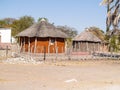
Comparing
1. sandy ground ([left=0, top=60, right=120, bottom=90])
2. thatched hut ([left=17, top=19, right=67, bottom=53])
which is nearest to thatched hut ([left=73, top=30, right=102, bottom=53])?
thatched hut ([left=17, top=19, right=67, bottom=53])

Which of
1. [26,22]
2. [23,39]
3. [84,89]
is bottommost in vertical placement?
[84,89]

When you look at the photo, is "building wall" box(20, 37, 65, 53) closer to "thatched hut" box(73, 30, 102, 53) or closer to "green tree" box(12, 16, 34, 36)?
"thatched hut" box(73, 30, 102, 53)

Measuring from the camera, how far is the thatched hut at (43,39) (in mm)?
44562

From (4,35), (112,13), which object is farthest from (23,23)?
(112,13)

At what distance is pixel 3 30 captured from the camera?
57.9 m

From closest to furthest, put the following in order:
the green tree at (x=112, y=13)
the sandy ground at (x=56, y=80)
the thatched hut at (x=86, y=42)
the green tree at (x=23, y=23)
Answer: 1. the sandy ground at (x=56, y=80)
2. the green tree at (x=112, y=13)
3. the thatched hut at (x=86, y=42)
4. the green tree at (x=23, y=23)

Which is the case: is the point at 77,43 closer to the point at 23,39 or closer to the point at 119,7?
the point at 23,39

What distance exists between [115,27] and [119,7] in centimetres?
205

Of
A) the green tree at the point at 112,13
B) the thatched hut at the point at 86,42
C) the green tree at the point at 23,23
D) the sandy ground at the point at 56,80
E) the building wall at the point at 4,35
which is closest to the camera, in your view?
the sandy ground at the point at 56,80

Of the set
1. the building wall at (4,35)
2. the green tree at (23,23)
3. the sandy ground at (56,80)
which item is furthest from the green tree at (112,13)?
the green tree at (23,23)

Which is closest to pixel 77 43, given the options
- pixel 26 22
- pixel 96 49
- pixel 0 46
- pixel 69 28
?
pixel 96 49

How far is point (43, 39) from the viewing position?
1775 inches

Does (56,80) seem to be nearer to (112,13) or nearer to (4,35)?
(112,13)

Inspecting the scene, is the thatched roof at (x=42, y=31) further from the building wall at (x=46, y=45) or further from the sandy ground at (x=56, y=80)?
the sandy ground at (x=56, y=80)
